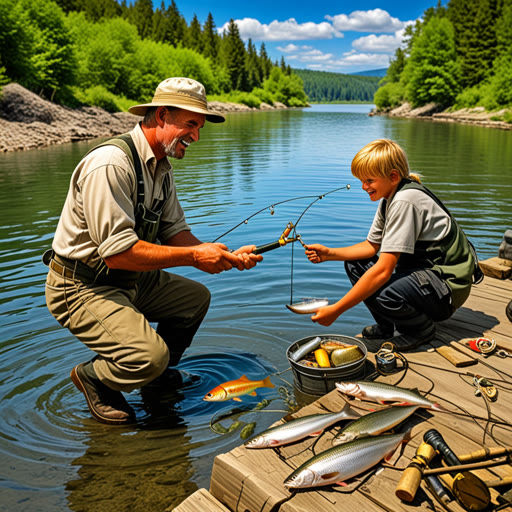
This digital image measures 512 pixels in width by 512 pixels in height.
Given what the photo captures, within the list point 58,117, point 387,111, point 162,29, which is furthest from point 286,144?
point 162,29

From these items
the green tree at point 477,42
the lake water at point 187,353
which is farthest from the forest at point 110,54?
the green tree at point 477,42

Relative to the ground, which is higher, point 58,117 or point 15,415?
point 58,117

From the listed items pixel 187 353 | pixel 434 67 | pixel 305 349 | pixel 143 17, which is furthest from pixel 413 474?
pixel 143 17

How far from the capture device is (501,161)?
20516 millimetres

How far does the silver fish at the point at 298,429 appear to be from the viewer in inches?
118

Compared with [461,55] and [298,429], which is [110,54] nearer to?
[461,55]

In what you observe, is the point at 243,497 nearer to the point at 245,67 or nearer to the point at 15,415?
the point at 15,415

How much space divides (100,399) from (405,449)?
2427mm

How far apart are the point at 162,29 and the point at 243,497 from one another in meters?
115

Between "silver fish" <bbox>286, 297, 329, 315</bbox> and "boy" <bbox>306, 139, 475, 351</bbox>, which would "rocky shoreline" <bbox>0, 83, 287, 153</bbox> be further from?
"boy" <bbox>306, 139, 475, 351</bbox>

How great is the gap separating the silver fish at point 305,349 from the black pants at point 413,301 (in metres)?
0.57

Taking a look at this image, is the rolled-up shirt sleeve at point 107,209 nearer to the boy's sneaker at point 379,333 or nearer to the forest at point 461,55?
the boy's sneaker at point 379,333

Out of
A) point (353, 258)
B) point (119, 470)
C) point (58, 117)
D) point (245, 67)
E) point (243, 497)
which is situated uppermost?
point (245, 67)

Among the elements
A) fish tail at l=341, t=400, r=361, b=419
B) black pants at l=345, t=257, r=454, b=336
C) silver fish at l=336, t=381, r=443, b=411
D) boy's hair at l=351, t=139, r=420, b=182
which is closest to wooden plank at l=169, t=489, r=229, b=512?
fish tail at l=341, t=400, r=361, b=419
